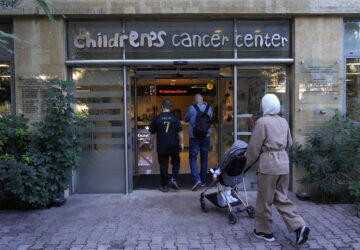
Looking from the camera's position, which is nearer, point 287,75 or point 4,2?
point 4,2

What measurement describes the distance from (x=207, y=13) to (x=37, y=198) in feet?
15.2

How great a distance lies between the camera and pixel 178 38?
6359 mm

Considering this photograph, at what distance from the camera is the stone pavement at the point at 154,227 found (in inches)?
163

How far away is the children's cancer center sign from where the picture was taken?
6258mm

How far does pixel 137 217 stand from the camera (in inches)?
201

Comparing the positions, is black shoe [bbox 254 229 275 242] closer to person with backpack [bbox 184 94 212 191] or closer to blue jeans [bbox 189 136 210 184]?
person with backpack [bbox 184 94 212 191]

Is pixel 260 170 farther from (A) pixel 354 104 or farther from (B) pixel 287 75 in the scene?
(A) pixel 354 104

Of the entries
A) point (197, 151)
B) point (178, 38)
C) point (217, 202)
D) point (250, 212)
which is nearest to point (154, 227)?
point (217, 202)

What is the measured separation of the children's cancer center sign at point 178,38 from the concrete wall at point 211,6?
1.03 feet

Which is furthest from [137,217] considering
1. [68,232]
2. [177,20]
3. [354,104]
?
[354,104]

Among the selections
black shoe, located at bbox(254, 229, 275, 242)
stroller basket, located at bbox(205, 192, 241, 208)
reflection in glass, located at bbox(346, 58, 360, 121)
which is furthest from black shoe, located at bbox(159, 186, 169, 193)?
reflection in glass, located at bbox(346, 58, 360, 121)

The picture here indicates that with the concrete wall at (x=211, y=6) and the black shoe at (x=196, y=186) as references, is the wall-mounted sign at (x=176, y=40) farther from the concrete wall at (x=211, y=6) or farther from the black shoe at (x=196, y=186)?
the black shoe at (x=196, y=186)

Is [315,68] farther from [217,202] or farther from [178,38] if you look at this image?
[217,202]

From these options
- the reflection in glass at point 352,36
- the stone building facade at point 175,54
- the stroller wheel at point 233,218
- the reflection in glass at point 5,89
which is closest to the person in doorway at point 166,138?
the stone building facade at point 175,54
